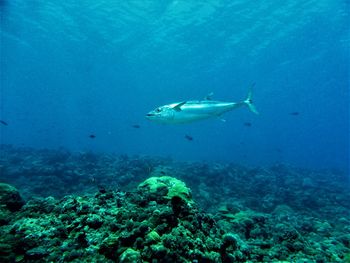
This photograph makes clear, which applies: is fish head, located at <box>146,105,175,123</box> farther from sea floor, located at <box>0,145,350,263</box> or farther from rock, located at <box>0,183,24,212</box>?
rock, located at <box>0,183,24,212</box>

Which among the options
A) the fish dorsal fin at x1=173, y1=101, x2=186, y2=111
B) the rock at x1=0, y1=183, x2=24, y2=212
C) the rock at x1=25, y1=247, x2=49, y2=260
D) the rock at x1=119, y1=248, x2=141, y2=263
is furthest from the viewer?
A: the fish dorsal fin at x1=173, y1=101, x2=186, y2=111

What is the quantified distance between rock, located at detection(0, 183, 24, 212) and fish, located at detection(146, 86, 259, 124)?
3858 mm

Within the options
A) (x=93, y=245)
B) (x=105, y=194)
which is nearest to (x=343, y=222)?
(x=105, y=194)

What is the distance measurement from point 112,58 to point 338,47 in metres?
33.2

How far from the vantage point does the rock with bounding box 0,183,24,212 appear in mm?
4502

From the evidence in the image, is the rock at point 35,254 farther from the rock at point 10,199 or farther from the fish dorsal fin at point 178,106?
the fish dorsal fin at point 178,106

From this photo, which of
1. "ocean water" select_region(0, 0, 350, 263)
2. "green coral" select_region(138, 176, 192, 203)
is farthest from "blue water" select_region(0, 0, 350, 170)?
"green coral" select_region(138, 176, 192, 203)

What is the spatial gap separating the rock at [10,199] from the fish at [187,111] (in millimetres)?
3858

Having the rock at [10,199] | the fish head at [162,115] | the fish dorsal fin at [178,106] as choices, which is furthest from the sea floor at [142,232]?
the fish dorsal fin at [178,106]

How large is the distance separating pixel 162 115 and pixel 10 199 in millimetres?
4268

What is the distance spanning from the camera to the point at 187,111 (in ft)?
27.1

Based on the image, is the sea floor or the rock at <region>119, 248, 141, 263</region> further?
the sea floor

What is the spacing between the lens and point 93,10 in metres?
28.0

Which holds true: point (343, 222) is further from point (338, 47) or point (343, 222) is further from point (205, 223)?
point (338, 47)
